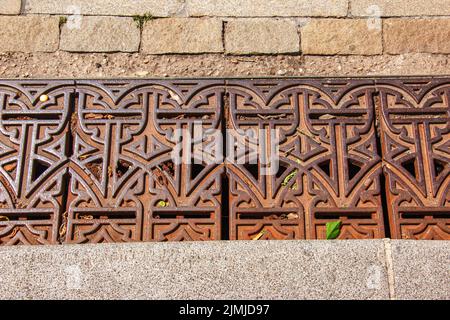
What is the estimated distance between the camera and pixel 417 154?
257 cm

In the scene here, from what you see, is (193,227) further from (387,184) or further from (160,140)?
(387,184)

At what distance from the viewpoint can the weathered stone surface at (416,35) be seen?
2.94 meters

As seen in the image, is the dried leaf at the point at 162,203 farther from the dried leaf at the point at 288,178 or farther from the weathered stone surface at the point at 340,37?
the weathered stone surface at the point at 340,37

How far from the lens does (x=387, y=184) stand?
2506 mm

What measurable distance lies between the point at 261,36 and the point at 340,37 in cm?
51

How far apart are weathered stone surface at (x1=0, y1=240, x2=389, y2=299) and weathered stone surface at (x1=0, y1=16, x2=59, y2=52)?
52.3 inches

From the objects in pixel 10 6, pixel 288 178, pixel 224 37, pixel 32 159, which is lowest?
pixel 288 178

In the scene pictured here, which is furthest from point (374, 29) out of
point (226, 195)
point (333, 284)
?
point (333, 284)

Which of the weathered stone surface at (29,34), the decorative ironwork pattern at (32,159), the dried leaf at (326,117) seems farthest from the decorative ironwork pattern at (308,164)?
the weathered stone surface at (29,34)

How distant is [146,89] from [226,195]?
798mm

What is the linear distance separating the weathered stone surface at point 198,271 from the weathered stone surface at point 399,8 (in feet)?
5.23

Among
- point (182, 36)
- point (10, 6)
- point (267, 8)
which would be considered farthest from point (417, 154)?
point (10, 6)

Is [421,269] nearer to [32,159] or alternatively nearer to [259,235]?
[259,235]

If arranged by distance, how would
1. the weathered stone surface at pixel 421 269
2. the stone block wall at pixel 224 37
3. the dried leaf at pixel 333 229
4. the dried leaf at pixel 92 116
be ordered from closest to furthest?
1. the weathered stone surface at pixel 421 269
2. the dried leaf at pixel 333 229
3. the dried leaf at pixel 92 116
4. the stone block wall at pixel 224 37
